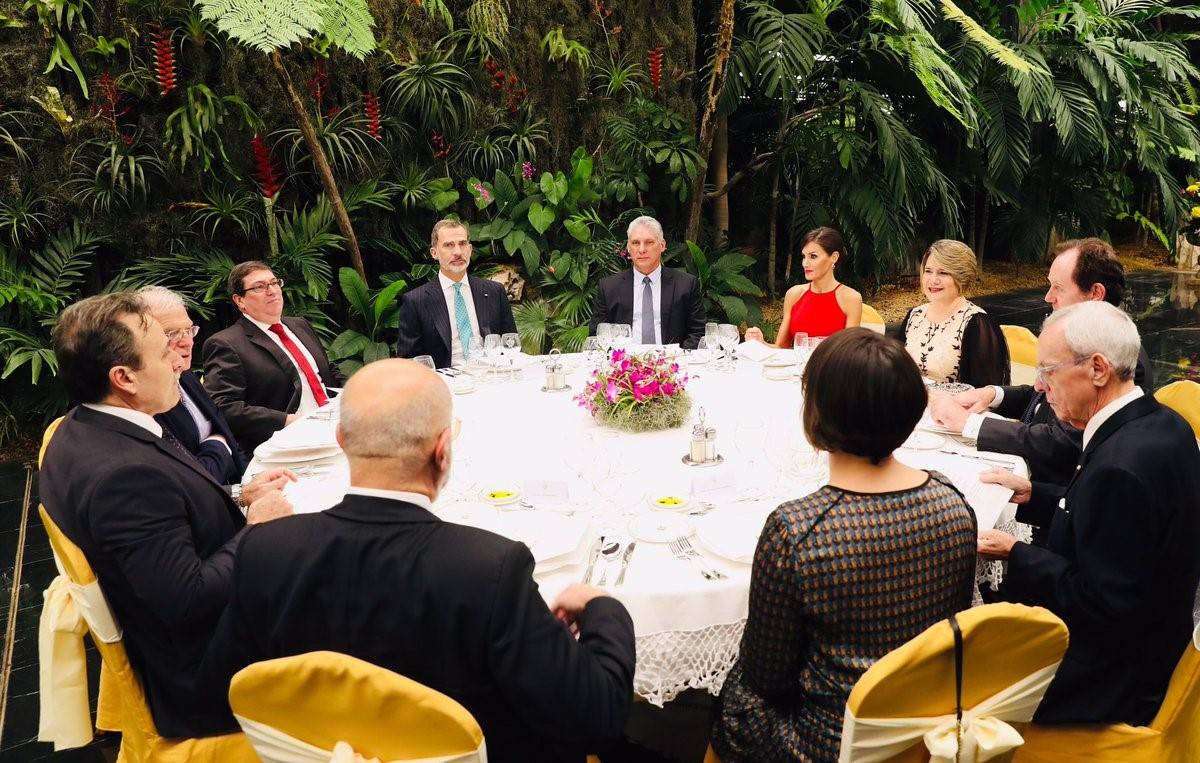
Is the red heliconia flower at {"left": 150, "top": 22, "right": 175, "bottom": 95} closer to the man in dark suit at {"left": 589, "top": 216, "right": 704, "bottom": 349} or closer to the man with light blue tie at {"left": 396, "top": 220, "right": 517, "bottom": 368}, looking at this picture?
the man with light blue tie at {"left": 396, "top": 220, "right": 517, "bottom": 368}

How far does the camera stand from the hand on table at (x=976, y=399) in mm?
3123

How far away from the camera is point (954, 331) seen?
369 centimetres

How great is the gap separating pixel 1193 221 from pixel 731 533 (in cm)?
1157

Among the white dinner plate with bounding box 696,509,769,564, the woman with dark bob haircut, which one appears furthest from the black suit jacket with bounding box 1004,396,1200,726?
the white dinner plate with bounding box 696,509,769,564

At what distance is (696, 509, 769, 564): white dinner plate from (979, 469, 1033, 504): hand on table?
69 cm

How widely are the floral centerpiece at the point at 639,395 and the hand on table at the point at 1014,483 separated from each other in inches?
39.2

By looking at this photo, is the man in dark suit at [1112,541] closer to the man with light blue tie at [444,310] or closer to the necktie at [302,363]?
the necktie at [302,363]

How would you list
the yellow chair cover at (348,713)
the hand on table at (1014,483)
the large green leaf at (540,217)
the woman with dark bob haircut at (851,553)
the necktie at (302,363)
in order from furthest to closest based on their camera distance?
the large green leaf at (540,217), the necktie at (302,363), the hand on table at (1014,483), the woman with dark bob haircut at (851,553), the yellow chair cover at (348,713)

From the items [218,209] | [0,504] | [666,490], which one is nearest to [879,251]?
[218,209]

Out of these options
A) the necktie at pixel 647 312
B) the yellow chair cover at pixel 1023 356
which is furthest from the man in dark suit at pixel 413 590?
the necktie at pixel 647 312

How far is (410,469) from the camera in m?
1.45

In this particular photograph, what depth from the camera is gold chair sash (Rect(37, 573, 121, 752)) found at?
196cm

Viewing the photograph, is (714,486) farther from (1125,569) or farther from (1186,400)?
(1186,400)

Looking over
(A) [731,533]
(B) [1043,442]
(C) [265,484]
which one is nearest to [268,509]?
(C) [265,484]
